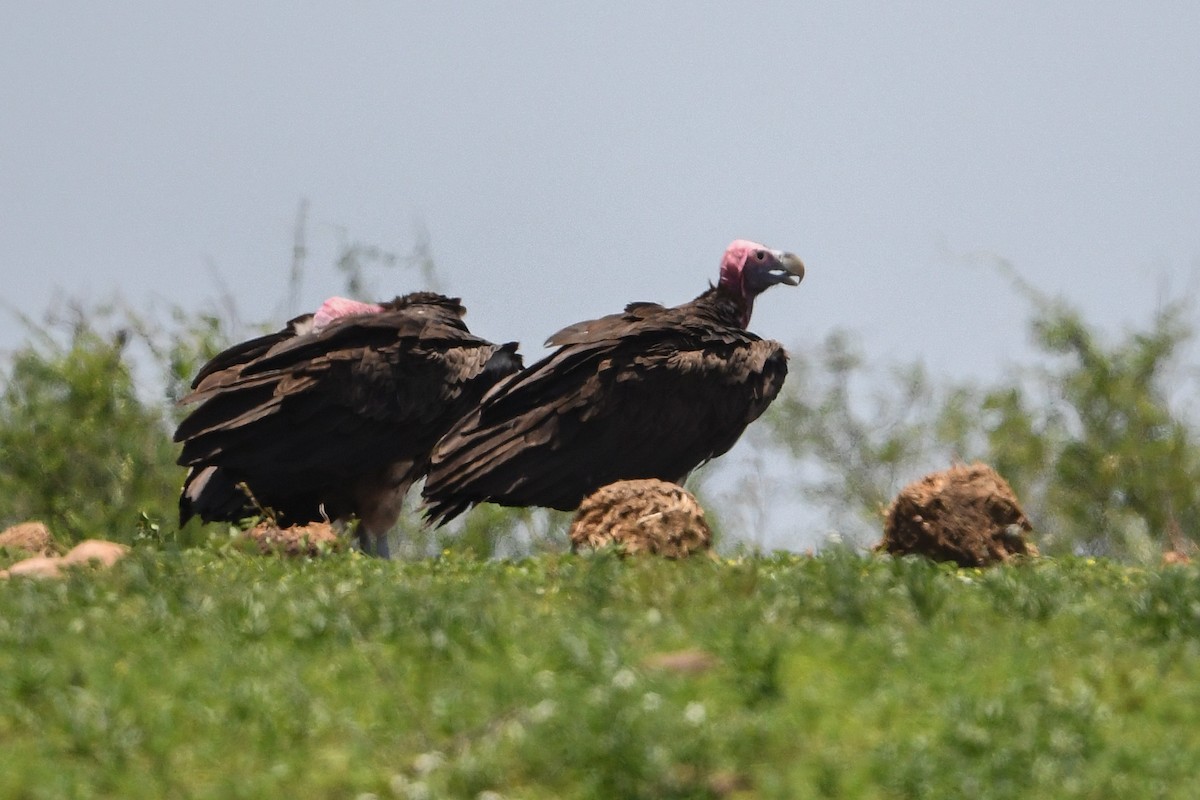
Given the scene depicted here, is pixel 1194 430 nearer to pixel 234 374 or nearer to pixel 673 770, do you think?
pixel 234 374

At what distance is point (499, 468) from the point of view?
11.5 meters

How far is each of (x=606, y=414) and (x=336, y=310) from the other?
2.99 metres

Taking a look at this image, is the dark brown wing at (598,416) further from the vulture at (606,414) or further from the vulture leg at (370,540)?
the vulture leg at (370,540)

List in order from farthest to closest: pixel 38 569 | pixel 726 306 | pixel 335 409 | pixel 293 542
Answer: pixel 726 306, pixel 335 409, pixel 293 542, pixel 38 569

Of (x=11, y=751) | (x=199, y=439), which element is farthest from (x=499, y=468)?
(x=11, y=751)

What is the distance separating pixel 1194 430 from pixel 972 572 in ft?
36.3

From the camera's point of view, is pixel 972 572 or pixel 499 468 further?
pixel 499 468

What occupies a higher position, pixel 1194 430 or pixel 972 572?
pixel 1194 430

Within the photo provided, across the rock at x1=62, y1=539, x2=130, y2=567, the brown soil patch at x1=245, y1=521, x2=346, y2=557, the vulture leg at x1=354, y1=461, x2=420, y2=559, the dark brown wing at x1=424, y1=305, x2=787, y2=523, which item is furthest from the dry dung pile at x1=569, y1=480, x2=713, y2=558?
the vulture leg at x1=354, y1=461, x2=420, y2=559

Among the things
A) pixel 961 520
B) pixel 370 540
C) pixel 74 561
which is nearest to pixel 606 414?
pixel 370 540

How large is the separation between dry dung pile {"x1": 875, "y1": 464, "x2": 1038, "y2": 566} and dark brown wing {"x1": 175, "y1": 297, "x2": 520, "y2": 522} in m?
3.71

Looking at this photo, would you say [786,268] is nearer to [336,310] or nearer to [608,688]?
[336,310]

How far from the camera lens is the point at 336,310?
45.1 ft

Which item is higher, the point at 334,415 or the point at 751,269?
the point at 751,269
